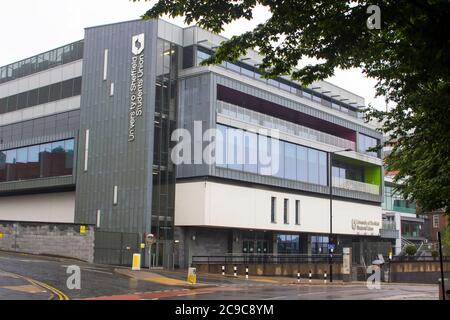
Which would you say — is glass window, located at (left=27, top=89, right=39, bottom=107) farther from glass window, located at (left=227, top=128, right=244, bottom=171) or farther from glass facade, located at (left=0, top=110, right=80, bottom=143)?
glass window, located at (left=227, top=128, right=244, bottom=171)

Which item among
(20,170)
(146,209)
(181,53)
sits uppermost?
(181,53)

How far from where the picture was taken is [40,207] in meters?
51.2

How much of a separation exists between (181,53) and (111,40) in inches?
226

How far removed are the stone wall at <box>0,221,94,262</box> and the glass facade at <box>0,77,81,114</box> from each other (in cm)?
1255

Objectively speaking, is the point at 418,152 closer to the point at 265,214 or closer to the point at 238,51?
Answer: the point at 238,51

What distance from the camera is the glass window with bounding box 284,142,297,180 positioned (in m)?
50.2

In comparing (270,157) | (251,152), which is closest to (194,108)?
(251,152)

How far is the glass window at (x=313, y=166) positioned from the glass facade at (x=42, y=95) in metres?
22.1

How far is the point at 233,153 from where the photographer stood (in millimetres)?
44094

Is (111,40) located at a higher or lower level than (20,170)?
higher

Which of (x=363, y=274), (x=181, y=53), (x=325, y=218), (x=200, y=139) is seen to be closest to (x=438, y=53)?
(x=200, y=139)

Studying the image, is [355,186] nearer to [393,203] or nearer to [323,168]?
[323,168]

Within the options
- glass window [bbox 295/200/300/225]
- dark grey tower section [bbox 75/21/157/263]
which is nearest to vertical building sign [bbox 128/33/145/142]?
dark grey tower section [bbox 75/21/157/263]

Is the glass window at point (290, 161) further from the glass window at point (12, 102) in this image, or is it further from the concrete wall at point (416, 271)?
the glass window at point (12, 102)
